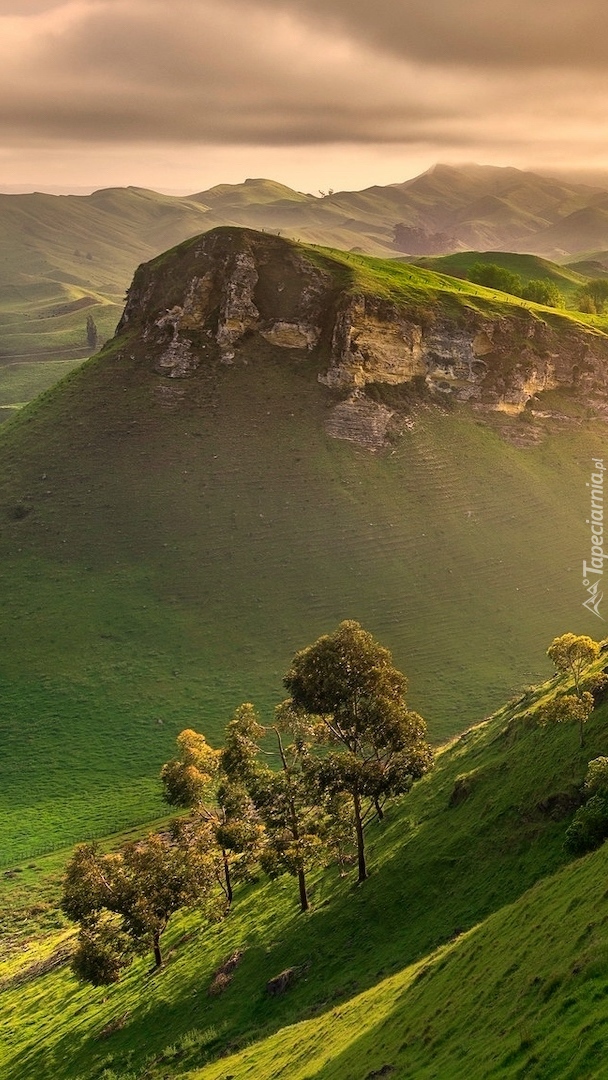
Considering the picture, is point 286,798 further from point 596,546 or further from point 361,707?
point 596,546

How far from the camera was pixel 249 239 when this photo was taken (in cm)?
11362

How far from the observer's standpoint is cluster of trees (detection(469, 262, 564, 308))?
153 m

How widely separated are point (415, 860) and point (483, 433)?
3518 inches

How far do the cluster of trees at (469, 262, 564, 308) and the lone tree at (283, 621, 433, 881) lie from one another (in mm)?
133881

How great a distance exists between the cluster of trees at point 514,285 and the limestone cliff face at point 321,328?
38415 mm

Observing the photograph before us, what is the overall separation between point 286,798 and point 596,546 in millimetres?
81822

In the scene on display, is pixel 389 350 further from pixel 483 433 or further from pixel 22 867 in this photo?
pixel 22 867

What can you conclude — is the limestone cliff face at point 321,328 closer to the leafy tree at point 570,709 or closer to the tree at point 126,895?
the tree at point 126,895

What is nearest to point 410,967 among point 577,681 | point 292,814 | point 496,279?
point 292,814

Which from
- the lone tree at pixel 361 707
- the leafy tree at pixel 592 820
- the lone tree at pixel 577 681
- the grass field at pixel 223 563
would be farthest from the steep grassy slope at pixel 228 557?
the leafy tree at pixel 592 820

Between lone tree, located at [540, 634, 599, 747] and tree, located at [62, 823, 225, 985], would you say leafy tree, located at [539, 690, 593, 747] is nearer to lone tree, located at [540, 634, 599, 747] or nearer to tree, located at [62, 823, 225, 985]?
lone tree, located at [540, 634, 599, 747]

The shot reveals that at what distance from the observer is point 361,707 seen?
124 ft

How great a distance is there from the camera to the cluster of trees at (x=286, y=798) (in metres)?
37.3

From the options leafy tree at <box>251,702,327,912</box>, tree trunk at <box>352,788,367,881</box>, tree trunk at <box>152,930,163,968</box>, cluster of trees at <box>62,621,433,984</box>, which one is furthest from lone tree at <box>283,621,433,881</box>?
tree trunk at <box>152,930,163,968</box>
